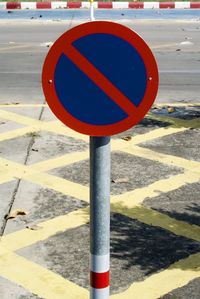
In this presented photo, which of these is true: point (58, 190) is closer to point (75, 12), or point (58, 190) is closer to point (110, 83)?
point (110, 83)

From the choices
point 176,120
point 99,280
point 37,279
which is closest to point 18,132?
point 176,120

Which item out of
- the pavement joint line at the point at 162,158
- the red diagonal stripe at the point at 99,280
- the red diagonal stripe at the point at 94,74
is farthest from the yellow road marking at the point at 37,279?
the pavement joint line at the point at 162,158

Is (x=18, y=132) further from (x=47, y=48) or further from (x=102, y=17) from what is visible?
(x=102, y=17)

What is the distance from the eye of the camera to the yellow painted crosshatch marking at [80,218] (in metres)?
4.84

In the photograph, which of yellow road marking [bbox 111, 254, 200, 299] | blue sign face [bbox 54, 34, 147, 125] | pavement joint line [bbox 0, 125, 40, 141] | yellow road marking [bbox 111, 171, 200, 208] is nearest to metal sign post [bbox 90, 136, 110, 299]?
blue sign face [bbox 54, 34, 147, 125]

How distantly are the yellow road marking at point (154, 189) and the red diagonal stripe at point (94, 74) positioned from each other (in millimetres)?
3592

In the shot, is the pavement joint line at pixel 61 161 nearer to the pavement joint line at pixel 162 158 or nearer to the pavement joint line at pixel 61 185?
the pavement joint line at pixel 61 185

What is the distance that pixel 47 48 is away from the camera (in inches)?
634

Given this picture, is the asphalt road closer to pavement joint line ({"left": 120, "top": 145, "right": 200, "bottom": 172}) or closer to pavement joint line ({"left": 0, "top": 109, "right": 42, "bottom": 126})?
pavement joint line ({"left": 0, "top": 109, "right": 42, "bottom": 126})

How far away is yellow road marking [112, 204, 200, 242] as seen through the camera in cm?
577

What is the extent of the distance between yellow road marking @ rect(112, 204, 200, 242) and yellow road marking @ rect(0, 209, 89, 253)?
420 millimetres

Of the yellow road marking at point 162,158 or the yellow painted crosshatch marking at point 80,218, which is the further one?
the yellow road marking at point 162,158

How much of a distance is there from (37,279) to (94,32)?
2.69 meters

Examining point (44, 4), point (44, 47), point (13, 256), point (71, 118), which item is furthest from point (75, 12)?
point (71, 118)
